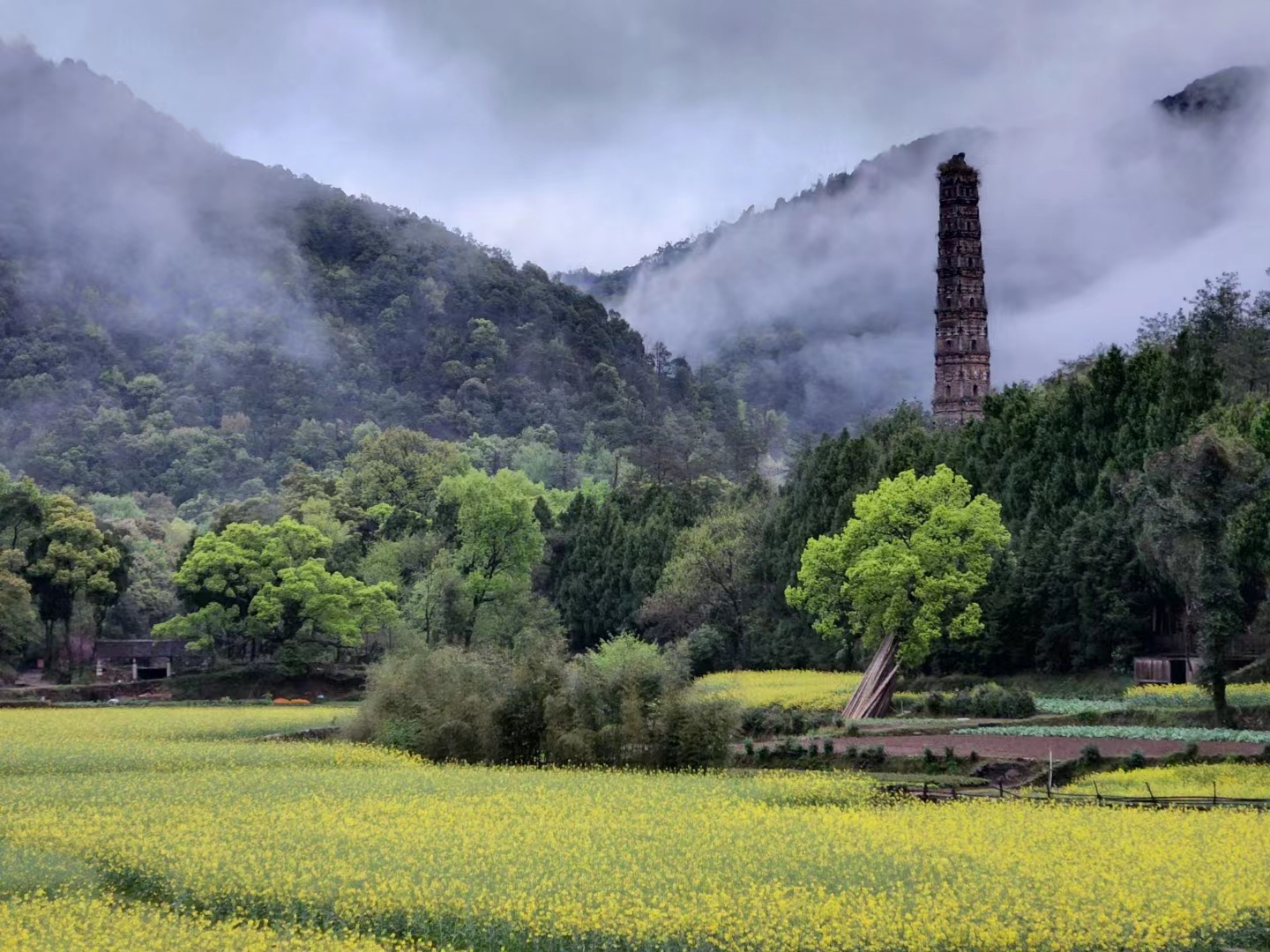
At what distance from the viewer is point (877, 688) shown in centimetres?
5178

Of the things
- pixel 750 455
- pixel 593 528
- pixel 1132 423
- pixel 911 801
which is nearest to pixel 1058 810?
pixel 911 801

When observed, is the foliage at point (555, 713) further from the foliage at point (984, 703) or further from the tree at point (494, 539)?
the tree at point (494, 539)

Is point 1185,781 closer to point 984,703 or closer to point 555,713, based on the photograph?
point 555,713

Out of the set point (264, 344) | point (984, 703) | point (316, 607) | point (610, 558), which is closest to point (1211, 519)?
point (984, 703)

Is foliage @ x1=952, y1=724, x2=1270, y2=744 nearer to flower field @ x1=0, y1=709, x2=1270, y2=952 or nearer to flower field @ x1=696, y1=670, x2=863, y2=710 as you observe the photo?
flower field @ x1=696, y1=670, x2=863, y2=710

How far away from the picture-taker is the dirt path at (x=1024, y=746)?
36.8m

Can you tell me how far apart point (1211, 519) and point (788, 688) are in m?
19.2

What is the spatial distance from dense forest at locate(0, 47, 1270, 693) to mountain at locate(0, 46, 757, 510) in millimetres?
425

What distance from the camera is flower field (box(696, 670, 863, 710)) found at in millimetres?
52906

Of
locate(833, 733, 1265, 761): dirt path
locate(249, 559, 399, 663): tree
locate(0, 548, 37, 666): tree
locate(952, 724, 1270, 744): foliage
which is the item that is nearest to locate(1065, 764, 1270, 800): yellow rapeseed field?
locate(833, 733, 1265, 761): dirt path

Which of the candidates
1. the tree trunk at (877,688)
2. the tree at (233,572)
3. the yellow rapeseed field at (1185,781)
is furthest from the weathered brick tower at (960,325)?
the yellow rapeseed field at (1185,781)

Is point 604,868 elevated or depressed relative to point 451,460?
depressed

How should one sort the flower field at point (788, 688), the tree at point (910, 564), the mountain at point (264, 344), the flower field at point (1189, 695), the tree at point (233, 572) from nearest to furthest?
the flower field at point (1189, 695) → the flower field at point (788, 688) → the tree at point (910, 564) → the tree at point (233, 572) → the mountain at point (264, 344)

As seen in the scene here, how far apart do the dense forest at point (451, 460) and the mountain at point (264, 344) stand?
1.40 ft
